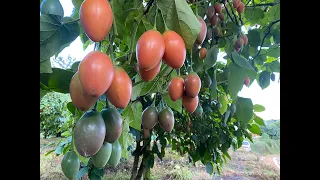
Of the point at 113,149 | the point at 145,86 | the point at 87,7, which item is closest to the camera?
the point at 87,7

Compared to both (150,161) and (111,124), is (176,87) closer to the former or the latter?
(111,124)

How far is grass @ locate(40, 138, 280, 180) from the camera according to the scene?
3.60 meters

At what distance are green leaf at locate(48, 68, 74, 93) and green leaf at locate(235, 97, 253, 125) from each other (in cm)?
51

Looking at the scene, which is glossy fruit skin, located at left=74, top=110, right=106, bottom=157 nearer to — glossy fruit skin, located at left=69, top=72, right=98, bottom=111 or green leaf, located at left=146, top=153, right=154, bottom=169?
glossy fruit skin, located at left=69, top=72, right=98, bottom=111

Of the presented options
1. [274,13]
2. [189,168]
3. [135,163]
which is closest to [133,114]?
[274,13]

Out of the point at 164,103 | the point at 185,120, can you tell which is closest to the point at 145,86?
the point at 164,103

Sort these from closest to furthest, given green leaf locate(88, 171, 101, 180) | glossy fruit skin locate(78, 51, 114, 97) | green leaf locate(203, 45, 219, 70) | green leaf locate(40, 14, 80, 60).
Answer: glossy fruit skin locate(78, 51, 114, 97) → green leaf locate(40, 14, 80, 60) → green leaf locate(203, 45, 219, 70) → green leaf locate(88, 171, 101, 180)

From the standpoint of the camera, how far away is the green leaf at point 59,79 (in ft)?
1.73

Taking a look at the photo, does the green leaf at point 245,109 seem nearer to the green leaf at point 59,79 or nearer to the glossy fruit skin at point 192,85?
the glossy fruit skin at point 192,85

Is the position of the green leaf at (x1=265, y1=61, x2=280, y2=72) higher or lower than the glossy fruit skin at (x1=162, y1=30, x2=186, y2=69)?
higher

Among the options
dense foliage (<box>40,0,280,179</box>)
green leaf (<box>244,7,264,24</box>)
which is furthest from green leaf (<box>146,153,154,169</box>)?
green leaf (<box>244,7,264,24</box>)
